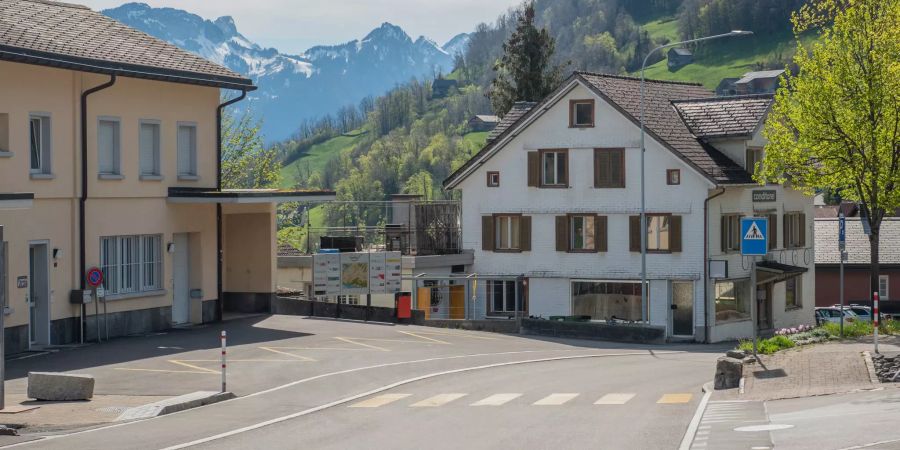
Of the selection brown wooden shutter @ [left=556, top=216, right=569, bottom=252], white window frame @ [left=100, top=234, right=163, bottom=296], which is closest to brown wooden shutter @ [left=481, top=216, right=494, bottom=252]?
brown wooden shutter @ [left=556, top=216, right=569, bottom=252]

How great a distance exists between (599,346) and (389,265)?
7.31 meters

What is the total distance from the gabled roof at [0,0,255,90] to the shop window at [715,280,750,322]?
2126 centimetres

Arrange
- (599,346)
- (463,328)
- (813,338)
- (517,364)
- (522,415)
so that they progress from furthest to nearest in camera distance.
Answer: (463,328) < (599,346) < (517,364) < (813,338) < (522,415)

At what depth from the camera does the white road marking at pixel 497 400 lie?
22.9m

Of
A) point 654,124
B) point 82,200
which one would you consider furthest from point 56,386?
point 654,124

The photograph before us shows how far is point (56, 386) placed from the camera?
892 inches

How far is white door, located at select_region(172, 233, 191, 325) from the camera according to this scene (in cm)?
3738

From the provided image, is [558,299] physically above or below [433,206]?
below

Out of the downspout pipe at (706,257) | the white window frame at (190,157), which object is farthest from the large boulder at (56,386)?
the downspout pipe at (706,257)

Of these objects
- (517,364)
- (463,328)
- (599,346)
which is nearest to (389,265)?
(463,328)

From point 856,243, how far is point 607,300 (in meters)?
25.1

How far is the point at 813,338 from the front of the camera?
29.3 meters

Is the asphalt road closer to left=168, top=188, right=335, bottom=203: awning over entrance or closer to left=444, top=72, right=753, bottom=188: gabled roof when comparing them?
left=168, top=188, right=335, bottom=203: awning over entrance

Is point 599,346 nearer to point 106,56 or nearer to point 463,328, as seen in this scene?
point 463,328
